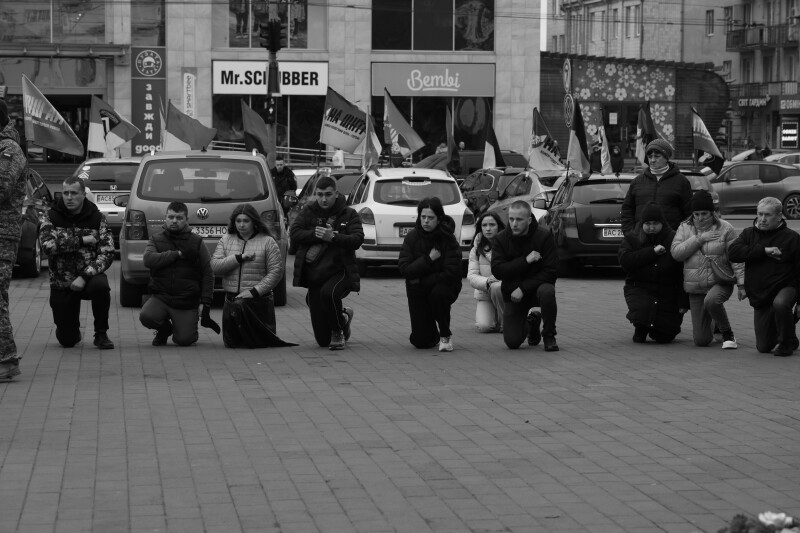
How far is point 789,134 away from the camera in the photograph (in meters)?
73.6

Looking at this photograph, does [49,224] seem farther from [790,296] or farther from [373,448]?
[790,296]

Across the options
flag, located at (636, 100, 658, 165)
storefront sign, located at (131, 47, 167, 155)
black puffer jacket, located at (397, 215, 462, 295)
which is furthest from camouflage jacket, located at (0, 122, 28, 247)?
storefront sign, located at (131, 47, 167, 155)

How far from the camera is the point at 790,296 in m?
11.5

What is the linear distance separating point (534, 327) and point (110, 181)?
12934 millimetres

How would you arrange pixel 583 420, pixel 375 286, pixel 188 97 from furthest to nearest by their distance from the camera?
pixel 188 97
pixel 375 286
pixel 583 420

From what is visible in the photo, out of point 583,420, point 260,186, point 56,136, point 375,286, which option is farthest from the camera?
point 56,136

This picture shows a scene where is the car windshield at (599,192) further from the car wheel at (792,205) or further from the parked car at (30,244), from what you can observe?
the car wheel at (792,205)

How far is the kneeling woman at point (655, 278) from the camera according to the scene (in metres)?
12.2

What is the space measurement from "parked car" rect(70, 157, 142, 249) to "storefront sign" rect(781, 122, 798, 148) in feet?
181

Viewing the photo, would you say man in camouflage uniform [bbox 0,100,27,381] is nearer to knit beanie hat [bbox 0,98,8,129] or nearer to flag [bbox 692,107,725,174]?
→ knit beanie hat [bbox 0,98,8,129]

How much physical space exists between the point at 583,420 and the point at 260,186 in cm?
770

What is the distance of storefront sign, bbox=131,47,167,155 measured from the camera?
4650cm

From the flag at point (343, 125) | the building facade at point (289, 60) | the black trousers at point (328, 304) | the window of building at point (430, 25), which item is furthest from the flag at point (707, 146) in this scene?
the window of building at point (430, 25)

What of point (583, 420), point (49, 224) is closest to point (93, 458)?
point (583, 420)
